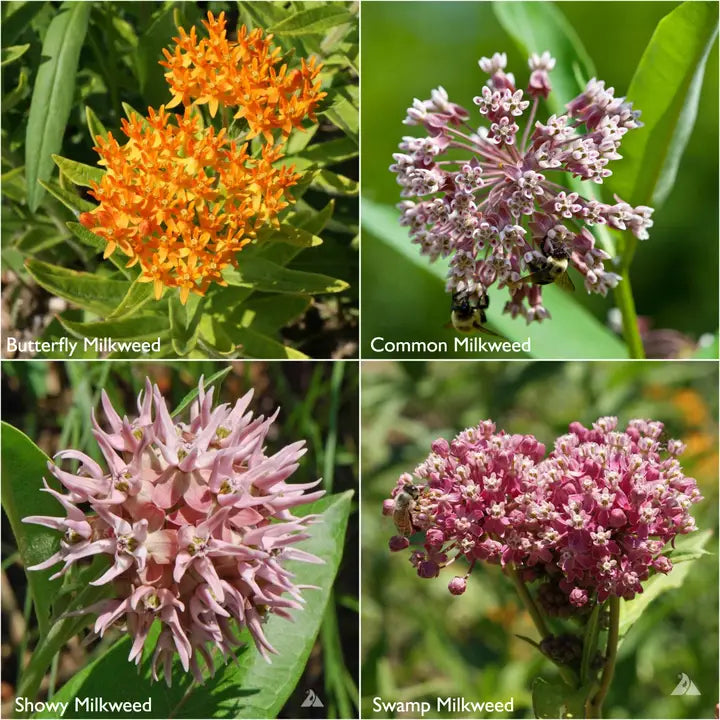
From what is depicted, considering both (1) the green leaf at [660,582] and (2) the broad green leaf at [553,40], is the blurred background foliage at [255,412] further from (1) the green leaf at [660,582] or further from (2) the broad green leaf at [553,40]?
(2) the broad green leaf at [553,40]

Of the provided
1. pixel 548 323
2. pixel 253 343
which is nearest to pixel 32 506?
pixel 253 343

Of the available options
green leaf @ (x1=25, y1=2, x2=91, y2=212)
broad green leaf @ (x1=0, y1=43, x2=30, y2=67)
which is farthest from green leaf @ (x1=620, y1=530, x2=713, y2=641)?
broad green leaf @ (x1=0, y1=43, x2=30, y2=67)

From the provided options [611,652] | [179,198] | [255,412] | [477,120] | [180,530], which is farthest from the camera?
[255,412]

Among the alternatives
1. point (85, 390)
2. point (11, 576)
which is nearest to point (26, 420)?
point (85, 390)

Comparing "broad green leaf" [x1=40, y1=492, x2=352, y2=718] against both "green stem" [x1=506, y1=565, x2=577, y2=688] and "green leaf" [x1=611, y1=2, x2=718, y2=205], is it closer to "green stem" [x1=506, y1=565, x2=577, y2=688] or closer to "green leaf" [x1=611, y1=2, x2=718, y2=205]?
"green stem" [x1=506, y1=565, x2=577, y2=688]

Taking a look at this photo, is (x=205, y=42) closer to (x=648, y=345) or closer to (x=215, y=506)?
(x=215, y=506)

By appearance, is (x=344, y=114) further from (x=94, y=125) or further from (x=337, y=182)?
(x=94, y=125)
